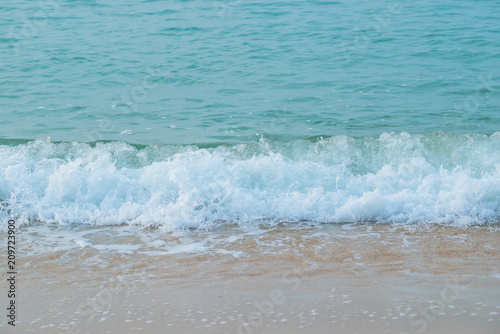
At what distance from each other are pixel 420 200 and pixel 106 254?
3.33 m

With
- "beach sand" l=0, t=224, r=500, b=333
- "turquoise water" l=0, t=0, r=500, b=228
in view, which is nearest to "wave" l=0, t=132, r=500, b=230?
"turquoise water" l=0, t=0, r=500, b=228

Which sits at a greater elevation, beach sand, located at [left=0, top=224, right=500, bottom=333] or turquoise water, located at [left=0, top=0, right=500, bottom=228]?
turquoise water, located at [left=0, top=0, right=500, bottom=228]

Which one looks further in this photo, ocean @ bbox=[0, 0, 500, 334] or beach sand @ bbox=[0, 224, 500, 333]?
ocean @ bbox=[0, 0, 500, 334]

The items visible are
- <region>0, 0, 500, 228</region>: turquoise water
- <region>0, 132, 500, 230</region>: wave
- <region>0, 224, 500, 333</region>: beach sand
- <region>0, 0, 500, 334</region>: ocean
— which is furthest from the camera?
<region>0, 0, 500, 228</region>: turquoise water

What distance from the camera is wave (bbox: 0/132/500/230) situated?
5719mm

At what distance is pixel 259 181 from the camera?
653cm

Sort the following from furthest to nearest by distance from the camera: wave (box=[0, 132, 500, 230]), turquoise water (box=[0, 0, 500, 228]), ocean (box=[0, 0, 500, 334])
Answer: turquoise water (box=[0, 0, 500, 228])
wave (box=[0, 132, 500, 230])
ocean (box=[0, 0, 500, 334])

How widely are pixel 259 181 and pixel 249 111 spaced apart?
2.70m

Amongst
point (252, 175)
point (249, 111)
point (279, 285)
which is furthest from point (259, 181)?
point (249, 111)

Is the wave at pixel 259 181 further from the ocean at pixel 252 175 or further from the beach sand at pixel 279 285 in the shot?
the beach sand at pixel 279 285

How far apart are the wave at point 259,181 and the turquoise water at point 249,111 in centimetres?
2

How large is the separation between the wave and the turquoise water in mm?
22

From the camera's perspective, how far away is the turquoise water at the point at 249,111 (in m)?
5.99

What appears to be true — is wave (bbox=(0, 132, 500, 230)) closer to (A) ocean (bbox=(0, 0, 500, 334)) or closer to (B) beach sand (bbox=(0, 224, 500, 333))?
(A) ocean (bbox=(0, 0, 500, 334))
